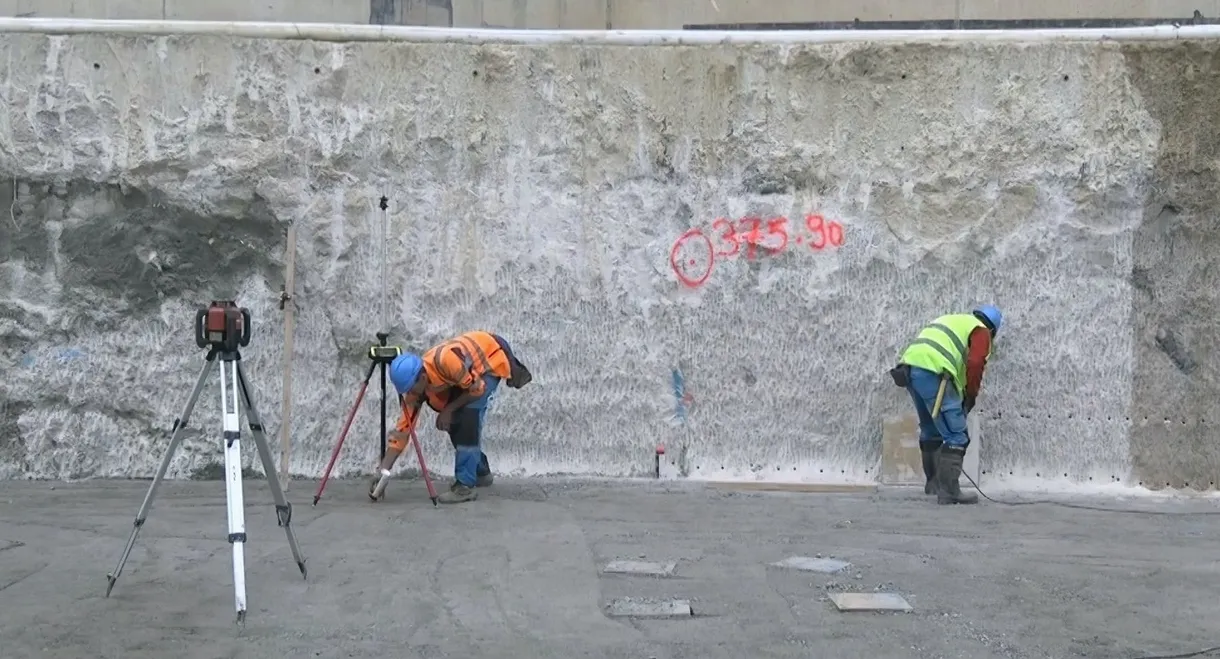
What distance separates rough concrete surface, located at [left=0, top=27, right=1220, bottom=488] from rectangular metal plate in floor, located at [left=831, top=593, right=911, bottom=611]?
3.11 metres

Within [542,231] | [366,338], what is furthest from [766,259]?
[366,338]

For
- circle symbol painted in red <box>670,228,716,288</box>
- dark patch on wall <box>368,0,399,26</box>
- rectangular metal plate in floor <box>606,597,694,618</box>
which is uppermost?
dark patch on wall <box>368,0,399,26</box>

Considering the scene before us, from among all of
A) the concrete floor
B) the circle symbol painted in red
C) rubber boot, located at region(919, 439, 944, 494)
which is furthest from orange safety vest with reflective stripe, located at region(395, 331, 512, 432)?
rubber boot, located at region(919, 439, 944, 494)

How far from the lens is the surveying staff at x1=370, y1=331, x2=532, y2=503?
24.5 ft

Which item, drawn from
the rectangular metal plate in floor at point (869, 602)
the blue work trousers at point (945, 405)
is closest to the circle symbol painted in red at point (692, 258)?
the blue work trousers at point (945, 405)

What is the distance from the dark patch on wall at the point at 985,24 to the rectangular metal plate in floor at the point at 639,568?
507 centimetres

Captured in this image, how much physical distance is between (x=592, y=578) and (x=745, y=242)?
3522 millimetres

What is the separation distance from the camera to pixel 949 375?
7680mm

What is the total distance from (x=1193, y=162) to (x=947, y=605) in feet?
15.6

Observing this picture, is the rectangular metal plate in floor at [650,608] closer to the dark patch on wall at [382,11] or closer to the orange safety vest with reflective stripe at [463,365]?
the orange safety vest with reflective stripe at [463,365]

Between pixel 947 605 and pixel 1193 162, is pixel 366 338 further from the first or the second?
pixel 1193 162

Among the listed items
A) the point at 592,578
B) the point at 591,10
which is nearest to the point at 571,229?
the point at 591,10

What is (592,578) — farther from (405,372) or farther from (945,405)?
(945,405)

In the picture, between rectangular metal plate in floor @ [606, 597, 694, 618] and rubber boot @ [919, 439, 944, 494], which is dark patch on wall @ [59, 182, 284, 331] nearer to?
rectangular metal plate in floor @ [606, 597, 694, 618]
